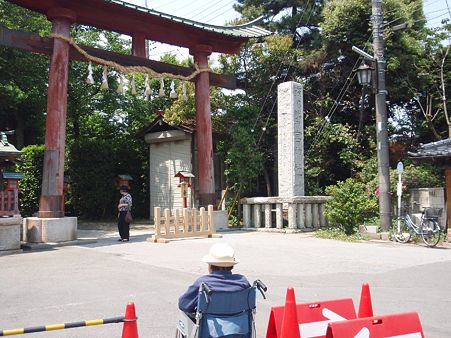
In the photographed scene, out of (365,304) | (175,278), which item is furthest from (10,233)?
(365,304)

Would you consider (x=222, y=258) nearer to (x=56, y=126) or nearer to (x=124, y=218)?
(x=124, y=218)

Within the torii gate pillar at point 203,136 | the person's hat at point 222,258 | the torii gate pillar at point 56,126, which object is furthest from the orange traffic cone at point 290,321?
the torii gate pillar at point 203,136

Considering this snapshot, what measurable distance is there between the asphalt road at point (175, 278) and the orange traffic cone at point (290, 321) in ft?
5.30

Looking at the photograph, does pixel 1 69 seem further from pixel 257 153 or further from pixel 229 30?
pixel 257 153

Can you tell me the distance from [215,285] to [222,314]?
0.79 feet

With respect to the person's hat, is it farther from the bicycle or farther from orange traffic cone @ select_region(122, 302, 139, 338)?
the bicycle

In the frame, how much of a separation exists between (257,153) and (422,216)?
26.7 feet

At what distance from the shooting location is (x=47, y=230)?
1464 centimetres

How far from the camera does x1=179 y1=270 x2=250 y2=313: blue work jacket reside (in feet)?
13.4

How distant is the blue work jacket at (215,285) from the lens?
4.07 metres

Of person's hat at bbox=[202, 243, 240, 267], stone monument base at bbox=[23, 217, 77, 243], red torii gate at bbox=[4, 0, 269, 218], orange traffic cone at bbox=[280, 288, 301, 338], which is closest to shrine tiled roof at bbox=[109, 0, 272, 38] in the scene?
red torii gate at bbox=[4, 0, 269, 218]

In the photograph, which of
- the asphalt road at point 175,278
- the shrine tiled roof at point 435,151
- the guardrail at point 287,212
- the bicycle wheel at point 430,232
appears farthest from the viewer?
the guardrail at point 287,212

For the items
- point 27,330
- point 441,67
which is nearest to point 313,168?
point 441,67

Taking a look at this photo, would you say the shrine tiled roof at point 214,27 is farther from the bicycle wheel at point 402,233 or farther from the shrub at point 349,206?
the bicycle wheel at point 402,233
